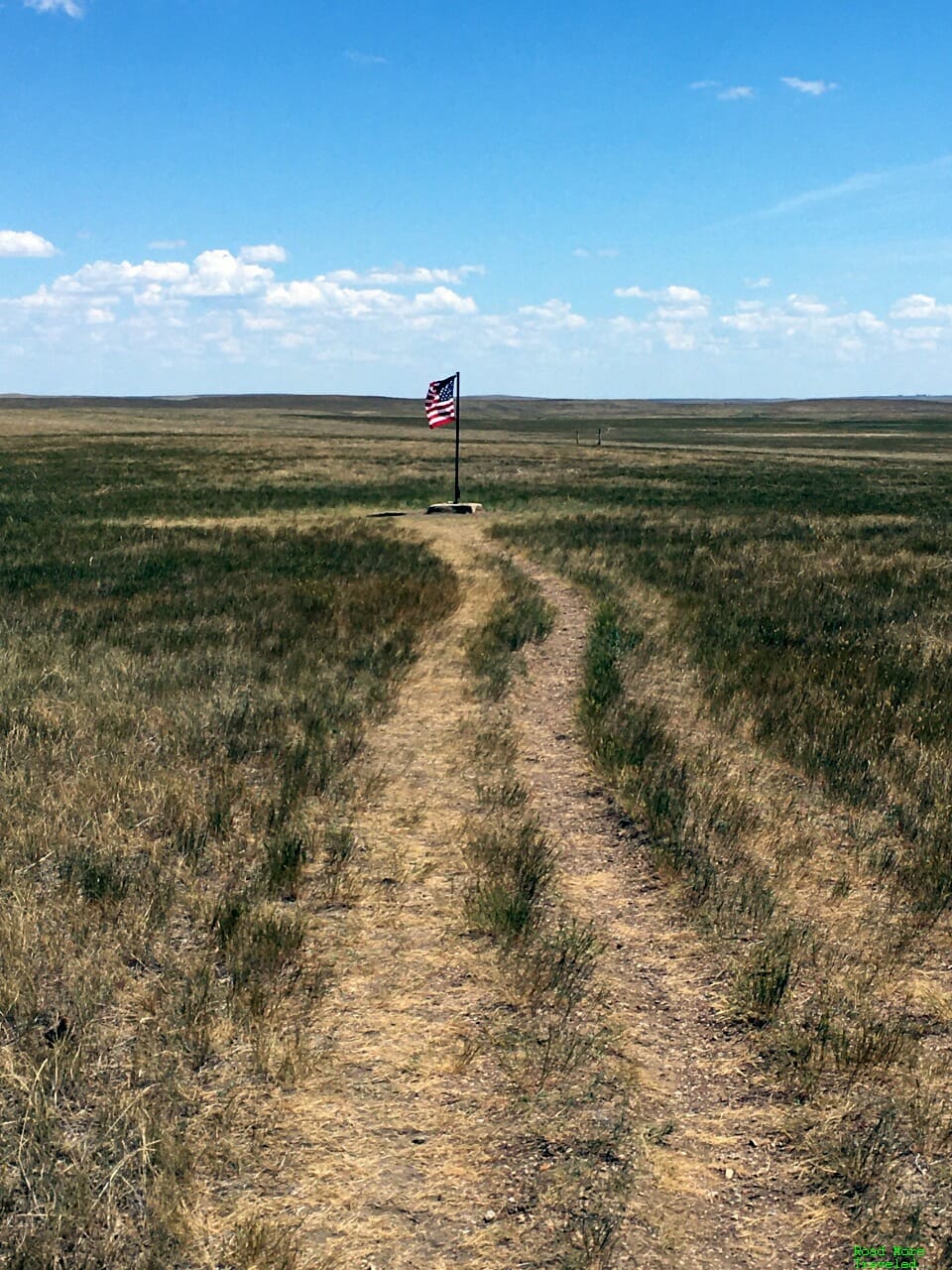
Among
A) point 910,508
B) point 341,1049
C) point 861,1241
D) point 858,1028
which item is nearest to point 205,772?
point 341,1049

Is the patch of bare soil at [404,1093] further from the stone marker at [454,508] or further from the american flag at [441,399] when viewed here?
the stone marker at [454,508]

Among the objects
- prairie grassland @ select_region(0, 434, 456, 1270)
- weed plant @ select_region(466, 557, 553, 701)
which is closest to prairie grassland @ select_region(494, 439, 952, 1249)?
weed plant @ select_region(466, 557, 553, 701)

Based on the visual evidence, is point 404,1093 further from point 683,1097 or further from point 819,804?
point 819,804

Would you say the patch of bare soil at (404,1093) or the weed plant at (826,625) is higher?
the weed plant at (826,625)

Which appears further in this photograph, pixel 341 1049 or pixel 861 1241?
pixel 341 1049

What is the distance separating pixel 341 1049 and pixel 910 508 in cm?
3278

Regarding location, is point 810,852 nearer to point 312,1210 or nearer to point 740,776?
point 740,776

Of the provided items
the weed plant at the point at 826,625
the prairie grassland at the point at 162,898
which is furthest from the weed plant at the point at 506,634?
the weed plant at the point at 826,625

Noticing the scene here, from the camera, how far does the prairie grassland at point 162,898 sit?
343cm

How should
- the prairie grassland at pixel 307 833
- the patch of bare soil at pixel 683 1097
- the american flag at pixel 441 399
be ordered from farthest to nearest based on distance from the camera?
the american flag at pixel 441 399, the prairie grassland at pixel 307 833, the patch of bare soil at pixel 683 1097

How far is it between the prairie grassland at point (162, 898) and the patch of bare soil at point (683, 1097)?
5.05 ft

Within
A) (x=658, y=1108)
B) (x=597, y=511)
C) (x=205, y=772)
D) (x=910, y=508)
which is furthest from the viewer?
(x=910, y=508)

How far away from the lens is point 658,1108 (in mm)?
3980

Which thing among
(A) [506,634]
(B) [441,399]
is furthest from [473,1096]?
(B) [441,399]
